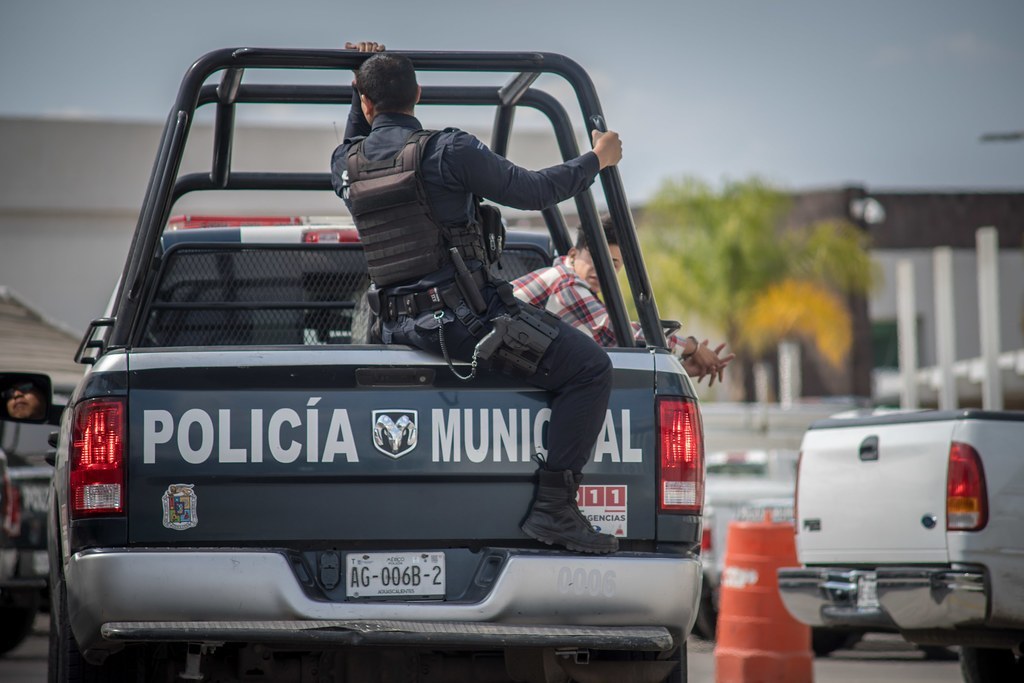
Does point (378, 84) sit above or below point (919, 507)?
above

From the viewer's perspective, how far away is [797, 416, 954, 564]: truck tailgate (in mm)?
7988

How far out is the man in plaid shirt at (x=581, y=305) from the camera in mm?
6023

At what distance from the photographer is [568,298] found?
602 cm

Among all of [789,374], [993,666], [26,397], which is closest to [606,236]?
[26,397]

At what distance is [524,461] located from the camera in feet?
15.5

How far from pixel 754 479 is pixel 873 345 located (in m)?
45.8

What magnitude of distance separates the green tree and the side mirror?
1404 inches

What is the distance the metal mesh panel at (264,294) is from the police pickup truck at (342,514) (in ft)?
4.11

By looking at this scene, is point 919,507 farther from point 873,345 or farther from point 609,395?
point 873,345

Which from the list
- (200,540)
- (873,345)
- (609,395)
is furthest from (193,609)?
(873,345)

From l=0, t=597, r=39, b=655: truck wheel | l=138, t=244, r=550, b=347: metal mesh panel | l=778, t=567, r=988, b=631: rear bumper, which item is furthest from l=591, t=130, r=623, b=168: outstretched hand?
l=0, t=597, r=39, b=655: truck wheel

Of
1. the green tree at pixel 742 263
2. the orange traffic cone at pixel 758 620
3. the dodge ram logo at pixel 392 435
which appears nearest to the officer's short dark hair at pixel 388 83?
the dodge ram logo at pixel 392 435

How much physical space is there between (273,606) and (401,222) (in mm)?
1258

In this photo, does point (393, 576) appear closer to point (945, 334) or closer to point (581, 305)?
point (581, 305)
